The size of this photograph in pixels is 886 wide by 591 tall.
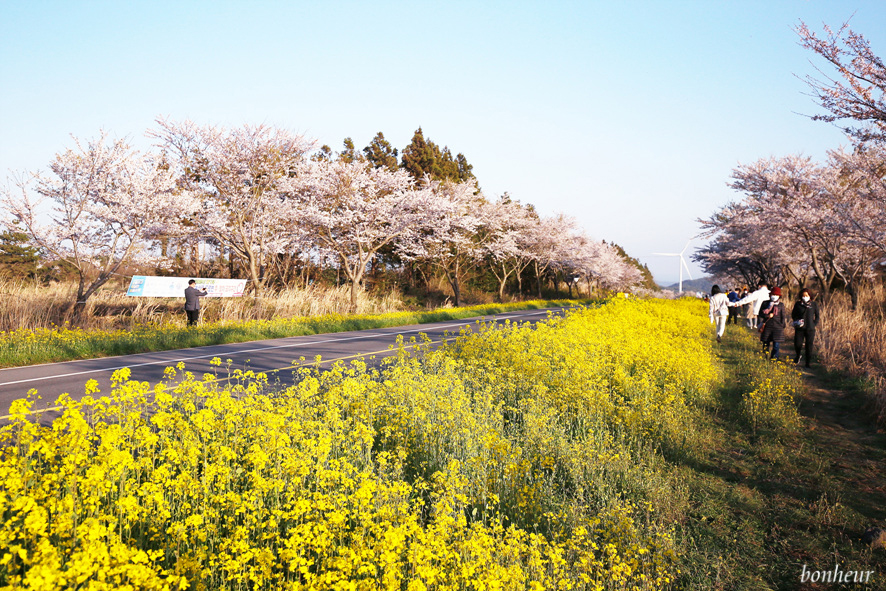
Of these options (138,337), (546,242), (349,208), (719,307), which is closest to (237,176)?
(349,208)

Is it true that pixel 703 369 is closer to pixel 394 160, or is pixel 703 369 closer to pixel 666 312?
pixel 666 312

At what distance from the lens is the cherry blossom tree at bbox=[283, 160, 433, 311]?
25.8m

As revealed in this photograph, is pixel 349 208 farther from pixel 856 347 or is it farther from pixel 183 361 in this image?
pixel 856 347

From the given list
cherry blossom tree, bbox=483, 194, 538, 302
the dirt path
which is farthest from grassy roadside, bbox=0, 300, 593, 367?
cherry blossom tree, bbox=483, 194, 538, 302

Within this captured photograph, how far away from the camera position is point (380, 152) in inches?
1735

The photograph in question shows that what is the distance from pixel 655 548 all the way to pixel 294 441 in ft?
10.7

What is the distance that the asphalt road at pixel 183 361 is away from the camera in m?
8.38

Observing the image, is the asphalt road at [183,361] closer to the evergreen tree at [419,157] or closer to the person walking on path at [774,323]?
the person walking on path at [774,323]

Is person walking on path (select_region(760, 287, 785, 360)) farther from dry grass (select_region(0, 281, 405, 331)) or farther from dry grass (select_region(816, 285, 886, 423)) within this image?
dry grass (select_region(0, 281, 405, 331))

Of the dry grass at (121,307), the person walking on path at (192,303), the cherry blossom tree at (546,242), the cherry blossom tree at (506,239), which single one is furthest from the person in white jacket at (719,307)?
the cherry blossom tree at (546,242)

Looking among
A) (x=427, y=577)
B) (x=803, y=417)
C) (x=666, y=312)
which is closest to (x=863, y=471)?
(x=803, y=417)

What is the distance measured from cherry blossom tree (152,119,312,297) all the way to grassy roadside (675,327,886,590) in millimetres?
19959
